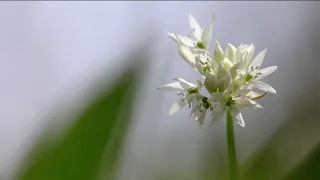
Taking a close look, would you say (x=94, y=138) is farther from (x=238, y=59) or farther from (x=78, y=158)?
(x=238, y=59)

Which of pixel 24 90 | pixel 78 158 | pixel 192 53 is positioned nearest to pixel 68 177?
pixel 78 158

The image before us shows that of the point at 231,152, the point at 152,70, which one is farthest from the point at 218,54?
the point at 152,70

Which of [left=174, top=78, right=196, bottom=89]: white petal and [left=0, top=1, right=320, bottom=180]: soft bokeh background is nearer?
[left=174, top=78, right=196, bottom=89]: white petal

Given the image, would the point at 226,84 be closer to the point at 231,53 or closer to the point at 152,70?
the point at 231,53

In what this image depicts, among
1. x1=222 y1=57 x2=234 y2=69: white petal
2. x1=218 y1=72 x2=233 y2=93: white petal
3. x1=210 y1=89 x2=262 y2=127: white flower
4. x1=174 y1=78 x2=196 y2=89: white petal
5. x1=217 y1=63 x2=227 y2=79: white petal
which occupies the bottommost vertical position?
x1=210 y1=89 x2=262 y2=127: white flower

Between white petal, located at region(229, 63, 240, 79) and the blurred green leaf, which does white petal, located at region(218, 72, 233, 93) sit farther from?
the blurred green leaf

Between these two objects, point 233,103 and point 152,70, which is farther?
point 152,70

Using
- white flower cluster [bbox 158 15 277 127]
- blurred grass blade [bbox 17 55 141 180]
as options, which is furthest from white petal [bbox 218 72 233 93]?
blurred grass blade [bbox 17 55 141 180]
